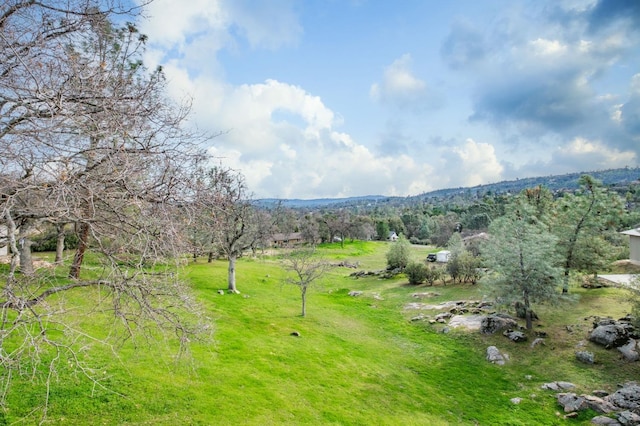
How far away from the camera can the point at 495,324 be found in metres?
20.2

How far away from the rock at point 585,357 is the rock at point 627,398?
2.62 meters

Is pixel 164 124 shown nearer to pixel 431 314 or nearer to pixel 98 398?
pixel 98 398

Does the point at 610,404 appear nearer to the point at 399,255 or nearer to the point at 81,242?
the point at 81,242

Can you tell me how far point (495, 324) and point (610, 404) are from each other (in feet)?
24.6

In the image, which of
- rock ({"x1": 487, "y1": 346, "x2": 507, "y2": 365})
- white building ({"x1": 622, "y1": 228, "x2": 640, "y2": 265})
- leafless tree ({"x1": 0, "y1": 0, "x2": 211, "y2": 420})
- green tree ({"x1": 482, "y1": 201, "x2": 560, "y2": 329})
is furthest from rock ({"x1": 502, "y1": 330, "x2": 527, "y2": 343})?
white building ({"x1": 622, "y1": 228, "x2": 640, "y2": 265})

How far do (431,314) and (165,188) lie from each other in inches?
928

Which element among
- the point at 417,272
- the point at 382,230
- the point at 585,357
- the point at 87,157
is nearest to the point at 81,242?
the point at 87,157

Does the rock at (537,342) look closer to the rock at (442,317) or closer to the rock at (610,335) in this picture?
the rock at (610,335)

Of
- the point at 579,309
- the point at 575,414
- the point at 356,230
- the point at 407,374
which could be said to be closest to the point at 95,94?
the point at 407,374

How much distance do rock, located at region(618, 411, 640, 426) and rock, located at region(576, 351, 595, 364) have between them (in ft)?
14.7

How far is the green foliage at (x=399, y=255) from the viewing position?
42.3 metres

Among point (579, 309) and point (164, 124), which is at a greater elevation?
point (164, 124)

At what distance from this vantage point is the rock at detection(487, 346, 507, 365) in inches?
674

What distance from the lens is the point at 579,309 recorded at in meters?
22.1
